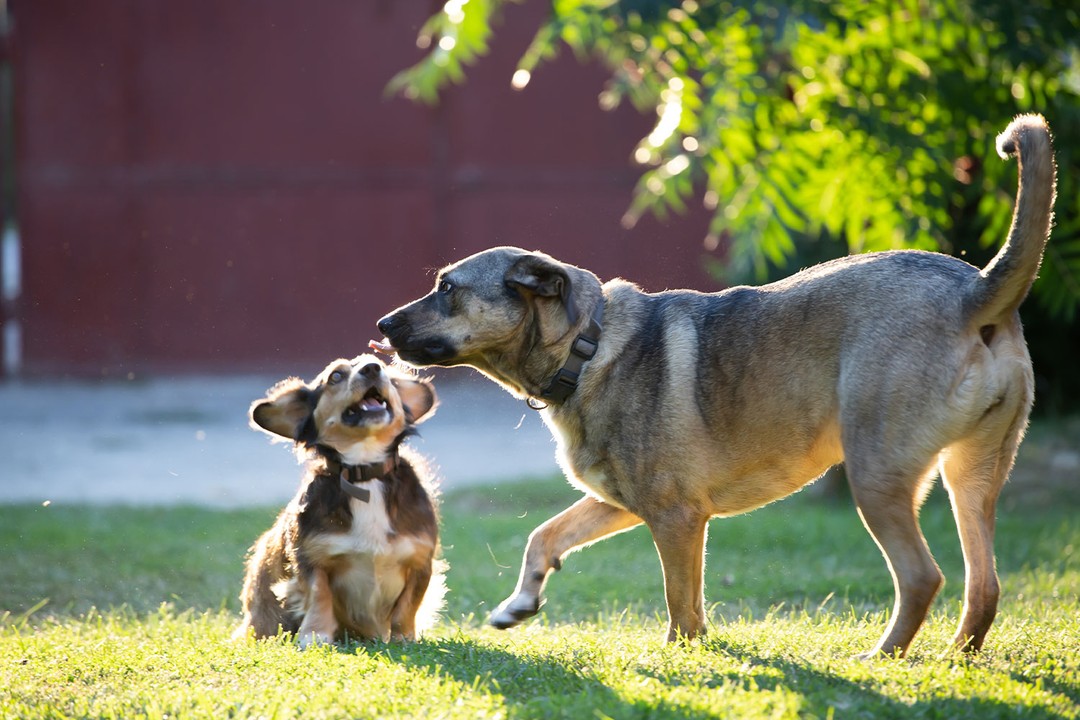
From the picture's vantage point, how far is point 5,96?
18922 millimetres

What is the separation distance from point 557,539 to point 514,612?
43 centimetres

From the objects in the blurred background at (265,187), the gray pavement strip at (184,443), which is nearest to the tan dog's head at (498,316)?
the gray pavement strip at (184,443)

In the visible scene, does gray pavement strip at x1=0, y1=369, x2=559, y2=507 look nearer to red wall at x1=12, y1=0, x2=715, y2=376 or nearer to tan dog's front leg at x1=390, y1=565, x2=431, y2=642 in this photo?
red wall at x1=12, y1=0, x2=715, y2=376

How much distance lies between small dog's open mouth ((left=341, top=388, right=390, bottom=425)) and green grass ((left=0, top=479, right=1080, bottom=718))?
42.3 inches

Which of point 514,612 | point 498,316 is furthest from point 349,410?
point 514,612

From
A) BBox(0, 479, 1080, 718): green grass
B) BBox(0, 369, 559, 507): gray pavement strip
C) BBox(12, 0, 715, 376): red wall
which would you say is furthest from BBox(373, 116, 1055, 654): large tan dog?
BBox(12, 0, 715, 376): red wall

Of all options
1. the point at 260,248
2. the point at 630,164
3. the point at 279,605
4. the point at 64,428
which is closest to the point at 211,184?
the point at 260,248

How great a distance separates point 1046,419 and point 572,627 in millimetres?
9356

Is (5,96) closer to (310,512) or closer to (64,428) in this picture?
(64,428)

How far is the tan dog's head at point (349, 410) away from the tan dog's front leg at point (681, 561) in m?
1.45

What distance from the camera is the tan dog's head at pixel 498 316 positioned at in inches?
234

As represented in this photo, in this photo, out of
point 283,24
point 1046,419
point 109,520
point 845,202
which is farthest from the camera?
point 283,24

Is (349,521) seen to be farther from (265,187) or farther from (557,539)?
(265,187)

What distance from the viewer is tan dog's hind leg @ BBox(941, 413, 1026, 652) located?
5371 millimetres
